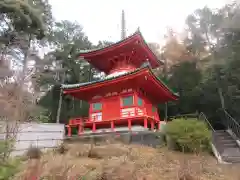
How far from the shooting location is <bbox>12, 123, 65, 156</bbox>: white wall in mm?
12952

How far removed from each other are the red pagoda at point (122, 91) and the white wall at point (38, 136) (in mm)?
1638

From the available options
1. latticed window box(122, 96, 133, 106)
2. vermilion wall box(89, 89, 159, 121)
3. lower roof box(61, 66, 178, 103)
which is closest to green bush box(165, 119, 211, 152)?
vermilion wall box(89, 89, 159, 121)

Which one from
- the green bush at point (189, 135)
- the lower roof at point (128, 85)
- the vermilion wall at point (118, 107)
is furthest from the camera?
the vermilion wall at point (118, 107)

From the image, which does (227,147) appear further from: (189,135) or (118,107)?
(118,107)

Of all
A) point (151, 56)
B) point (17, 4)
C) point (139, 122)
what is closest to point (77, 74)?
point (17, 4)

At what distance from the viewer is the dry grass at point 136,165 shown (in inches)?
309

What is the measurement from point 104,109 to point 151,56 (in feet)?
18.4

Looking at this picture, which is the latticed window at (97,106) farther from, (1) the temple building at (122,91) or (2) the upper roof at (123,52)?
(2) the upper roof at (123,52)

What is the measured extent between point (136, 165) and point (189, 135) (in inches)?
130

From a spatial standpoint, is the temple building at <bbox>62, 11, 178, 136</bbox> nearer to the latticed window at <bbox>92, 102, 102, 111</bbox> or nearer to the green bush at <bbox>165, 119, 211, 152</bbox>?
the latticed window at <bbox>92, 102, 102, 111</bbox>

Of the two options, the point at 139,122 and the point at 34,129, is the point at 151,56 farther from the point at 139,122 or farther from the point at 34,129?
the point at 34,129

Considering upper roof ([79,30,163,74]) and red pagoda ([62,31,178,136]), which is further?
upper roof ([79,30,163,74])

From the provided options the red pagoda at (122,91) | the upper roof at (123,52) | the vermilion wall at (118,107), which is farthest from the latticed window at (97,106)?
the upper roof at (123,52)

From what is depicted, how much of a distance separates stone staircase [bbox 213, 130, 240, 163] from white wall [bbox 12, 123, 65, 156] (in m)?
8.71
